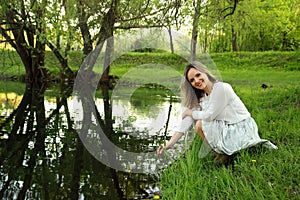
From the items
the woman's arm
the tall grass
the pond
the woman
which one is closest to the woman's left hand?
the woman

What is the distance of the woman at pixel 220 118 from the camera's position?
3.90m

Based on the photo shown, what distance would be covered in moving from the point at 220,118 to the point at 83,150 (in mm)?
2550

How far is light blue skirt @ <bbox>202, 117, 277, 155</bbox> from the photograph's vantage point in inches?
154

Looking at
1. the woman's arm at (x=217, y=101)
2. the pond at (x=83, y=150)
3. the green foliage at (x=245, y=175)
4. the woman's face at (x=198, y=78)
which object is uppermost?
the woman's face at (x=198, y=78)

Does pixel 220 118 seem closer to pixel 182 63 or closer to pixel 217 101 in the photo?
pixel 217 101

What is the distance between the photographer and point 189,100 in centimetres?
424

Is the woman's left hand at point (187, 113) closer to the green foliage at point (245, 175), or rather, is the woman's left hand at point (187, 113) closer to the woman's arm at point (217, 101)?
the woman's arm at point (217, 101)

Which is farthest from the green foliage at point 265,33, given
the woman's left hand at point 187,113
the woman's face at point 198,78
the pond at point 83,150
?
the woman's face at point 198,78

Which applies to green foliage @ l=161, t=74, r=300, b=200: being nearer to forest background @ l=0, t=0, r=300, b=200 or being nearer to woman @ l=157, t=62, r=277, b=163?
forest background @ l=0, t=0, r=300, b=200

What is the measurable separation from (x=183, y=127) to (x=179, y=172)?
461mm

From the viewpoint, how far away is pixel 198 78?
13.1ft

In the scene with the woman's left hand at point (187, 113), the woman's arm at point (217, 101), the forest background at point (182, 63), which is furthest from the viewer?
the woman's left hand at point (187, 113)

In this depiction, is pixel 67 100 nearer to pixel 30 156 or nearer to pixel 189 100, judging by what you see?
pixel 30 156

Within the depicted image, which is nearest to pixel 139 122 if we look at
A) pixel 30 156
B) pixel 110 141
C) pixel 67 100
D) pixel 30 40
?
pixel 110 141
